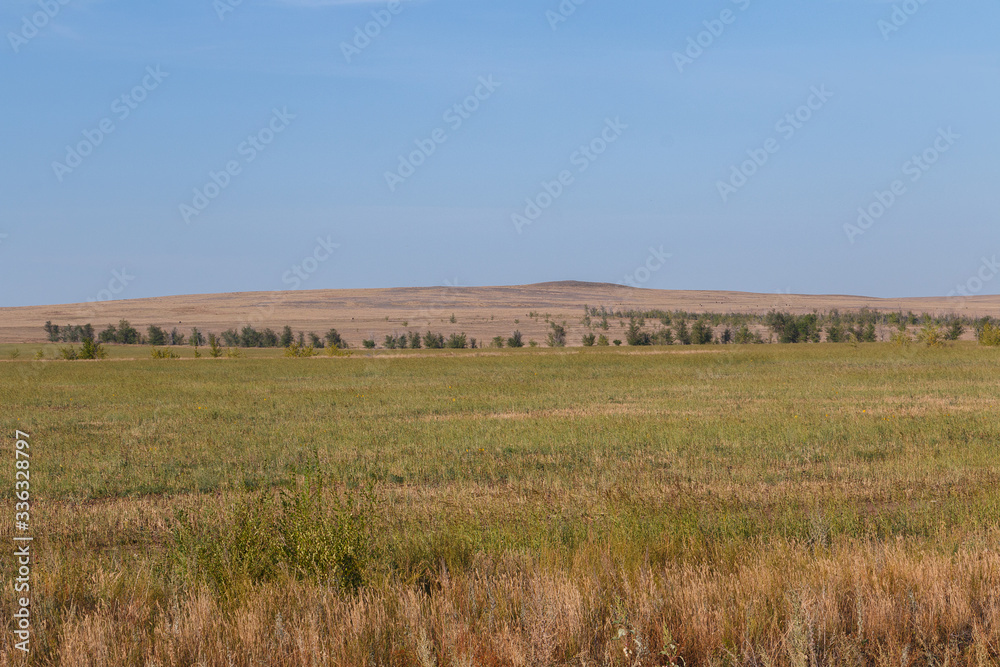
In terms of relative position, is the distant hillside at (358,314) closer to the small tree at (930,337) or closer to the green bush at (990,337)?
the small tree at (930,337)

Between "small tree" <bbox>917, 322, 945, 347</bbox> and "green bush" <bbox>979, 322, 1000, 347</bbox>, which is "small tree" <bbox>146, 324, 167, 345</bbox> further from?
"green bush" <bbox>979, 322, 1000, 347</bbox>

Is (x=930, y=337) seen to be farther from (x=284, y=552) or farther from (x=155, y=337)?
(x=155, y=337)

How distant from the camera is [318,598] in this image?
5.23 meters

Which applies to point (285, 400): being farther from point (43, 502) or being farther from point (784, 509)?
point (784, 509)

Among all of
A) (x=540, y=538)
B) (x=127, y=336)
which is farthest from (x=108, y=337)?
(x=540, y=538)

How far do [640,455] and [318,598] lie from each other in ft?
29.9

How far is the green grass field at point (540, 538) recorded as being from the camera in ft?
15.1

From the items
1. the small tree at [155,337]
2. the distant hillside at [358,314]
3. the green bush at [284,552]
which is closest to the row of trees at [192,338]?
the small tree at [155,337]

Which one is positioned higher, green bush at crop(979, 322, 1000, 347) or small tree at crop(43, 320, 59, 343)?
green bush at crop(979, 322, 1000, 347)

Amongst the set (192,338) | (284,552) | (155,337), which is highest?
(284,552)

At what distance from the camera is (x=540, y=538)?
22.6ft

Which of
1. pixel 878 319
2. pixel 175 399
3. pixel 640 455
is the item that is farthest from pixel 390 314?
pixel 640 455

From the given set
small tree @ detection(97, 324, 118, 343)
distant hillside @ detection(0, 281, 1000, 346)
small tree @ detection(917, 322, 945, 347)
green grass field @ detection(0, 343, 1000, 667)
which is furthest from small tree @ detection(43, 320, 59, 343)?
green grass field @ detection(0, 343, 1000, 667)

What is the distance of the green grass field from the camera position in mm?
4613
